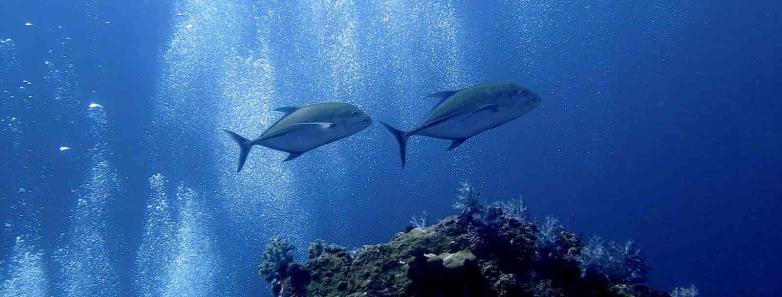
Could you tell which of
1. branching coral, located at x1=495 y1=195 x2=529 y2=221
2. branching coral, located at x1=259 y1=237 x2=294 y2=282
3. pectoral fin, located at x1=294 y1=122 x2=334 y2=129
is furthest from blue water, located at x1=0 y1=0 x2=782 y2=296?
pectoral fin, located at x1=294 y1=122 x2=334 y2=129

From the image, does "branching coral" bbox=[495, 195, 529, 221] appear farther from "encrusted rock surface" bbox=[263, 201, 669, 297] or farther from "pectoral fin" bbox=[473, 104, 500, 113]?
"pectoral fin" bbox=[473, 104, 500, 113]

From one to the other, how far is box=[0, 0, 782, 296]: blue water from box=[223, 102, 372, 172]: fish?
99.6ft

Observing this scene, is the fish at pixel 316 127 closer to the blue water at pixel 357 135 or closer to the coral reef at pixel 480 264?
the coral reef at pixel 480 264

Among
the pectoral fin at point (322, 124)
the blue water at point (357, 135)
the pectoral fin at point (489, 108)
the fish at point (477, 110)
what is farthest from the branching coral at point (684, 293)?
the blue water at point (357, 135)

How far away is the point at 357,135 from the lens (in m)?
43.5

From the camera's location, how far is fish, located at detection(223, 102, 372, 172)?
4.04m

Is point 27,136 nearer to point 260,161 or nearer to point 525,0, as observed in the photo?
point 260,161

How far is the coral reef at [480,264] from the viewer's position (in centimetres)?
434

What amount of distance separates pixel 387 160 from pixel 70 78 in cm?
2830

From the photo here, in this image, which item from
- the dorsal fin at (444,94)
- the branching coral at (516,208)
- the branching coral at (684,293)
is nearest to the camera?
the dorsal fin at (444,94)

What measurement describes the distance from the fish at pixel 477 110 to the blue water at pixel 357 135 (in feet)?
102

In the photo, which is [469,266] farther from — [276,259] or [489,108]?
[276,259]

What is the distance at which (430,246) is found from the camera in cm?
496

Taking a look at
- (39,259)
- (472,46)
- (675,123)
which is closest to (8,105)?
(39,259)
